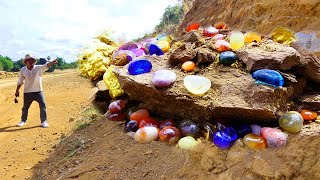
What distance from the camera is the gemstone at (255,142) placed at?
8.74ft

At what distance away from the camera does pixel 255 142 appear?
2684 millimetres

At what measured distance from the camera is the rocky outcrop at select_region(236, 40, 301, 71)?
3.05 m

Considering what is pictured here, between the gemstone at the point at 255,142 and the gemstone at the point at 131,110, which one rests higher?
the gemstone at the point at 255,142

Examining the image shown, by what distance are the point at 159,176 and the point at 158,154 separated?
251mm

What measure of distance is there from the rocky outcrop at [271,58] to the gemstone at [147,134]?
44.7 inches

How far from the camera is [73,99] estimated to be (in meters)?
7.02

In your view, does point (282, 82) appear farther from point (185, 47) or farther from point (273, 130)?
point (185, 47)

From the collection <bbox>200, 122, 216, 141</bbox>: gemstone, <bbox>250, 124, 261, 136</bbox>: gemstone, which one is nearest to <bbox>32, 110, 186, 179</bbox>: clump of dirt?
<bbox>200, 122, 216, 141</bbox>: gemstone

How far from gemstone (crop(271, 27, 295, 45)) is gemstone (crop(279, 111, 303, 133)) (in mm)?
1157

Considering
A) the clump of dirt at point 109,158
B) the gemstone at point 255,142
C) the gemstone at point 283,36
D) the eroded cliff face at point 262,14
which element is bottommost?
the clump of dirt at point 109,158

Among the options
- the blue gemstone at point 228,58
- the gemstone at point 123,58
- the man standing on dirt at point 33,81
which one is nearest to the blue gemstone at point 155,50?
the gemstone at point 123,58

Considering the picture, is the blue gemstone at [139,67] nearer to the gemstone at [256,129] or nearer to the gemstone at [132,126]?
the gemstone at [132,126]

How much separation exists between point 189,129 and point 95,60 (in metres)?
3.26

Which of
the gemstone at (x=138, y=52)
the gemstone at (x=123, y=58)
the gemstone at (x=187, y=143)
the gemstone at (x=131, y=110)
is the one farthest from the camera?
the gemstone at (x=138, y=52)
